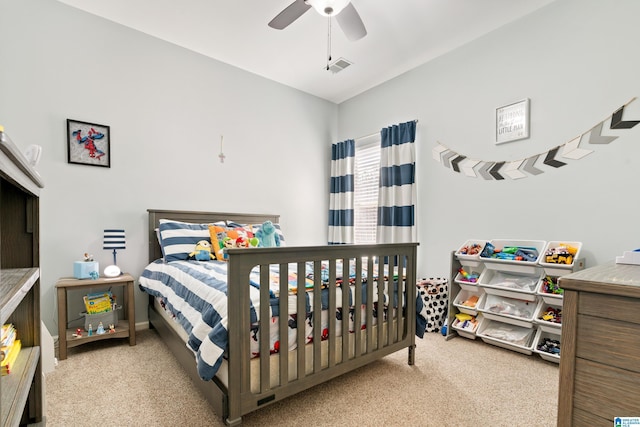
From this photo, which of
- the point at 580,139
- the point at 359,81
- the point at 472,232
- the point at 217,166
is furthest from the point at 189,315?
the point at 359,81

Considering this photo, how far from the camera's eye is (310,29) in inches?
107

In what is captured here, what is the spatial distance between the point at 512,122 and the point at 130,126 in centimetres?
340

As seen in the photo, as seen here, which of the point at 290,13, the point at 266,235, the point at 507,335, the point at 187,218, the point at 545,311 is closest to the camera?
the point at 290,13

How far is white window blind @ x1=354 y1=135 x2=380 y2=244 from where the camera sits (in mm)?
3850

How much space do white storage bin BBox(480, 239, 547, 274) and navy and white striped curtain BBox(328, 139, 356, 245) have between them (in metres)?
1.76

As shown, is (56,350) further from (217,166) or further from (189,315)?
(217,166)

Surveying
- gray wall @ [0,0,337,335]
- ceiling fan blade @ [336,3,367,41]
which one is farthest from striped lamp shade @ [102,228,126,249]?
ceiling fan blade @ [336,3,367,41]

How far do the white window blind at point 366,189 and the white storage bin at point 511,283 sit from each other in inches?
58.1

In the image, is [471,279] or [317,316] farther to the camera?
[471,279]

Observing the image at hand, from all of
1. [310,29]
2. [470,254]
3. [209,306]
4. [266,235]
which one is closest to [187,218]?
[266,235]

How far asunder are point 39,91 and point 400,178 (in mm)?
3320

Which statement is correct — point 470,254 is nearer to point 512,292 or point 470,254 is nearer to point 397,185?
point 512,292

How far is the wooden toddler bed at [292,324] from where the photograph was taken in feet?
4.42

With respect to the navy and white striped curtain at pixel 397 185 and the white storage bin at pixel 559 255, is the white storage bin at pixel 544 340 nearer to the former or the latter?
the white storage bin at pixel 559 255
